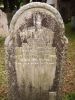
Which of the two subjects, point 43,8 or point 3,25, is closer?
point 43,8

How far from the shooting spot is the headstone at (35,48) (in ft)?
23.5

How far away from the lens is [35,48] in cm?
724

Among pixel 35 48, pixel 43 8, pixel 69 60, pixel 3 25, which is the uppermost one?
pixel 43 8

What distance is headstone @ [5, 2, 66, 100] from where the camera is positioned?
282 inches

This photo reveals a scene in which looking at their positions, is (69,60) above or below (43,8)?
below

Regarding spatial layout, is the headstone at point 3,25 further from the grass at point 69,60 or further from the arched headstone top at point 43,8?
the arched headstone top at point 43,8

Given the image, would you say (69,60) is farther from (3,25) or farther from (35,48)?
(35,48)

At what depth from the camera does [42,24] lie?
721cm

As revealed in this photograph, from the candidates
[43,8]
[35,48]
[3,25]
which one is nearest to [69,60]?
[3,25]

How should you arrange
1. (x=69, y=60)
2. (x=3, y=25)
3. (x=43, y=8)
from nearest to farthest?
(x=43, y=8), (x=69, y=60), (x=3, y=25)

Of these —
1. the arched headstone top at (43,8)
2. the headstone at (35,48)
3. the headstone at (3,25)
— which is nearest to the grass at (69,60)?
the headstone at (3,25)

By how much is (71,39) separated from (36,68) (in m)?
8.60

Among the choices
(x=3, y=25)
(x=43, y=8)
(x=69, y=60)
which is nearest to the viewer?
(x=43, y=8)

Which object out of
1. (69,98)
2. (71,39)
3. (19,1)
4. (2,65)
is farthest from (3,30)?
(19,1)
